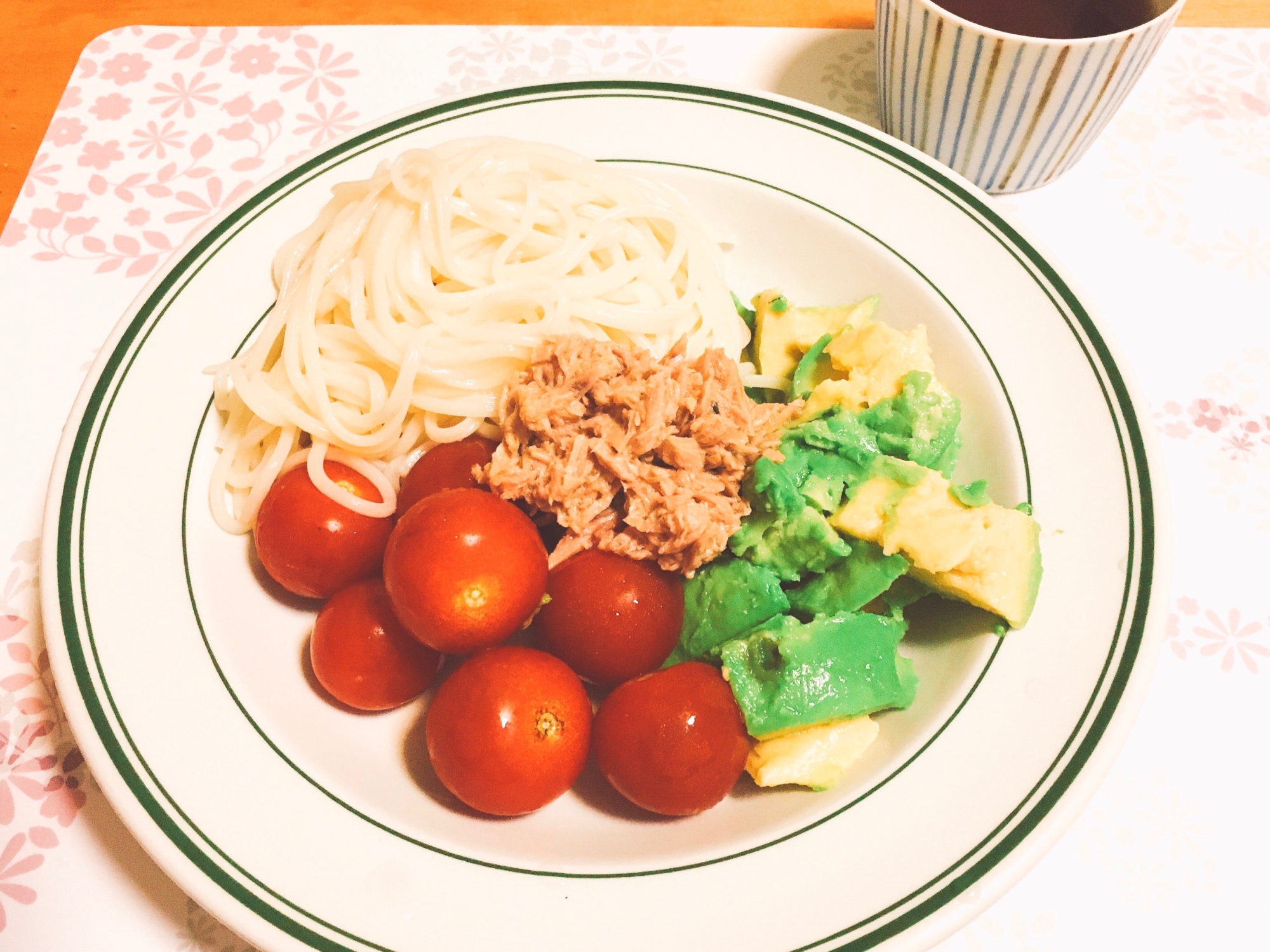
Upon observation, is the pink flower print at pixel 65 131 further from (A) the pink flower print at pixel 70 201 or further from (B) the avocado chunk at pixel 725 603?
(B) the avocado chunk at pixel 725 603

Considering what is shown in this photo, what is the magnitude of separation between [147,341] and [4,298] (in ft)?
2.73

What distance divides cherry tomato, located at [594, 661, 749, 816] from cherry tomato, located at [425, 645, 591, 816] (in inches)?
3.6

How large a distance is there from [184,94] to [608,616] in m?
2.57

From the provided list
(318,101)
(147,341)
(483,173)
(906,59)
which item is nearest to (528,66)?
(318,101)

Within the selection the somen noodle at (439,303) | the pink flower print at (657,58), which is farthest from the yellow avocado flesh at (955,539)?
the pink flower print at (657,58)

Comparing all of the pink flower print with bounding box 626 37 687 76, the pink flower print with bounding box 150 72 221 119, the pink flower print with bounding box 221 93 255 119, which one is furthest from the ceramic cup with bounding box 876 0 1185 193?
the pink flower print with bounding box 150 72 221 119

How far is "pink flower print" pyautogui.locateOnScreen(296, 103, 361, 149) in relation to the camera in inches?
121

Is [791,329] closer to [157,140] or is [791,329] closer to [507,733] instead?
[507,733]

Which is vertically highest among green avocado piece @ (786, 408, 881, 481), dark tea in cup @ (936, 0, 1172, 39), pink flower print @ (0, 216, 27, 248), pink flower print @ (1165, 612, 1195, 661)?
dark tea in cup @ (936, 0, 1172, 39)

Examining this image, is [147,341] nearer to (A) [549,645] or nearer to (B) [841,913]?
(A) [549,645]

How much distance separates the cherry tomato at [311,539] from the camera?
6.66 ft

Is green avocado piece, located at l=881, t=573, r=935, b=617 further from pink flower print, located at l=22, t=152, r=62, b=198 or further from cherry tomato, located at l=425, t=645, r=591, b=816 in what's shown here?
pink flower print, located at l=22, t=152, r=62, b=198

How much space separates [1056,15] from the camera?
8.06 feet

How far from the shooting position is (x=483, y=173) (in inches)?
97.0
